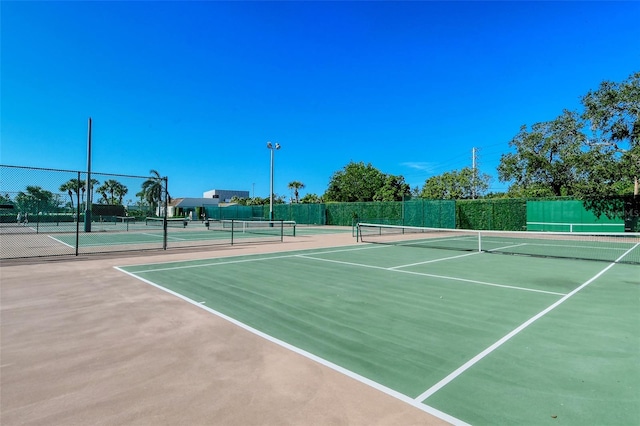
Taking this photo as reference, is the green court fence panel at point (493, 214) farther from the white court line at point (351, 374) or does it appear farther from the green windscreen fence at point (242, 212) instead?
the green windscreen fence at point (242, 212)

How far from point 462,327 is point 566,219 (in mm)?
23701

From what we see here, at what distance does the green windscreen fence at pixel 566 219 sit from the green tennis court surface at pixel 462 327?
15836 mm

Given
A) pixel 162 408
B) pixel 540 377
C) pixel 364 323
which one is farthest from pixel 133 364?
pixel 540 377

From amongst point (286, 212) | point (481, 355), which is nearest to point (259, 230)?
point (286, 212)

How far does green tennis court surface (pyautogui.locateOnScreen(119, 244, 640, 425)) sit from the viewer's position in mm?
2787

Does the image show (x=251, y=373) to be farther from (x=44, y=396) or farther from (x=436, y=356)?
(x=436, y=356)

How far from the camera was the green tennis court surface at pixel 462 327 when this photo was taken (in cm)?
279

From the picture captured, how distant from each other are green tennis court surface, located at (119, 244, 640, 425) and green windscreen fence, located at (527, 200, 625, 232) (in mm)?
15836

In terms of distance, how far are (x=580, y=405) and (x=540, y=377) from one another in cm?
45

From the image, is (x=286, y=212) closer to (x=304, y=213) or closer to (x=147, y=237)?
(x=304, y=213)

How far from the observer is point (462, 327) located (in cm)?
447

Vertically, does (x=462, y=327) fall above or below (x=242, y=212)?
below

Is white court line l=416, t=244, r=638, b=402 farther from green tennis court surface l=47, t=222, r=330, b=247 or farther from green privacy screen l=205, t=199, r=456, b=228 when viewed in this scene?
green privacy screen l=205, t=199, r=456, b=228

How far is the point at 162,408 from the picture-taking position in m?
2.62
